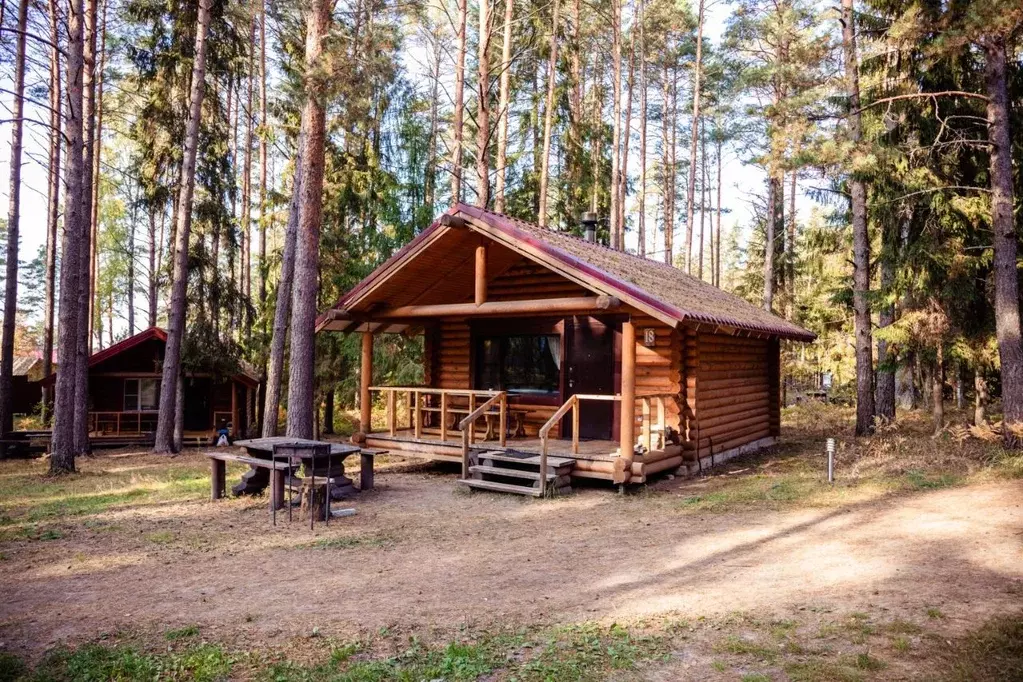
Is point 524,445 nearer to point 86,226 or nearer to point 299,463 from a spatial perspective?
point 299,463

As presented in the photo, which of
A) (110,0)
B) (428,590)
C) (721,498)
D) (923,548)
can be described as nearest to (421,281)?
(721,498)

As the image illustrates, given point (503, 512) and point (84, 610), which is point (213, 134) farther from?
point (84, 610)

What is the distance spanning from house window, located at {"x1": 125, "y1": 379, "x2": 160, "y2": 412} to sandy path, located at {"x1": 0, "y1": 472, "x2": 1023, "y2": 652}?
46.9ft

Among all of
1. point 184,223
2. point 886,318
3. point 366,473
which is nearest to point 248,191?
point 184,223

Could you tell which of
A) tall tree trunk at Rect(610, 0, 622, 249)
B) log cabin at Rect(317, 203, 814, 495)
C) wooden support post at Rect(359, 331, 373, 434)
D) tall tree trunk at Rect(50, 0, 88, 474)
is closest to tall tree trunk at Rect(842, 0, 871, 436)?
log cabin at Rect(317, 203, 814, 495)

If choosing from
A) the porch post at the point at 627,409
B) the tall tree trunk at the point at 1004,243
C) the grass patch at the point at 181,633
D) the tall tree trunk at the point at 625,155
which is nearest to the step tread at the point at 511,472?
the porch post at the point at 627,409

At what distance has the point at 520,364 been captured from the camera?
44.2 ft

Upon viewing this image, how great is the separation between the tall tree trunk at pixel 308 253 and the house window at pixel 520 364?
11.2 ft

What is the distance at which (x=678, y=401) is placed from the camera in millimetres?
11828

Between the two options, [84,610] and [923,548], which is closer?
[84,610]

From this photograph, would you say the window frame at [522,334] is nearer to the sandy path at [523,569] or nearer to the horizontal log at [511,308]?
the horizontal log at [511,308]

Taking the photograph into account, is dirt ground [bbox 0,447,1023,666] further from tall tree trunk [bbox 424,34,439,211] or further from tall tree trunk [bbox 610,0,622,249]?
tall tree trunk [bbox 424,34,439,211]

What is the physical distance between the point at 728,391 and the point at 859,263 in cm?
525

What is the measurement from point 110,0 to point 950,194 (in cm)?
2160
